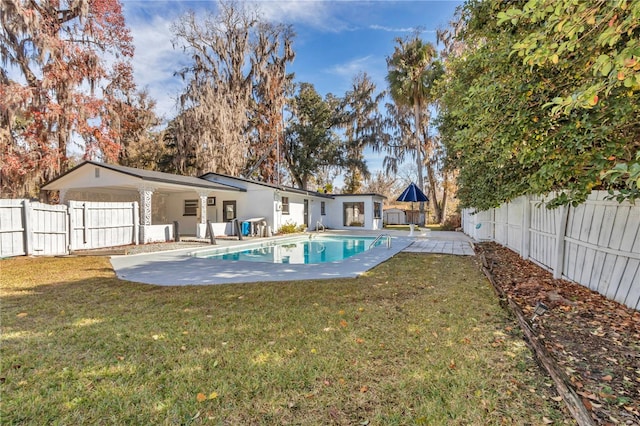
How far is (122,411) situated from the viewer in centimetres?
211

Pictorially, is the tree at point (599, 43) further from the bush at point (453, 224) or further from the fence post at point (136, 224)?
the bush at point (453, 224)

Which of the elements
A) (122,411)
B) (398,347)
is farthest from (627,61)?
(122,411)

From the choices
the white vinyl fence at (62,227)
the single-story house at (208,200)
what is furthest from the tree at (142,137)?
the white vinyl fence at (62,227)

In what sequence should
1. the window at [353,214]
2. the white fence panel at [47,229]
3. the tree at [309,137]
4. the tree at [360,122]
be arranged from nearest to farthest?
the white fence panel at [47,229]
the window at [353,214]
the tree at [309,137]
the tree at [360,122]

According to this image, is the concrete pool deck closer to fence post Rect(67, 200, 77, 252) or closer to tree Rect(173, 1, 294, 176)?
fence post Rect(67, 200, 77, 252)

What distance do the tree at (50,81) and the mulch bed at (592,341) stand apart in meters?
17.4

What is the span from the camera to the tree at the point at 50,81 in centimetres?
1257

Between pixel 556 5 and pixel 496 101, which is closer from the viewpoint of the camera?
pixel 556 5

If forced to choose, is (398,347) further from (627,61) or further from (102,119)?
(102,119)

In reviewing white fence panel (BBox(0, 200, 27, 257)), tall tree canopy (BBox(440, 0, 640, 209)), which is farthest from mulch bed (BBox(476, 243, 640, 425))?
white fence panel (BBox(0, 200, 27, 257))

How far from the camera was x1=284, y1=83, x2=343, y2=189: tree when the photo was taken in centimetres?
2539

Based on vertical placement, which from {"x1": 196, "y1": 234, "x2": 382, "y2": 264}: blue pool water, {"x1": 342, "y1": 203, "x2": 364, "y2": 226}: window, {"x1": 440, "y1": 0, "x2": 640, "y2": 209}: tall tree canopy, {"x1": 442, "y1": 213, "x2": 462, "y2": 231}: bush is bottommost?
{"x1": 196, "y1": 234, "x2": 382, "y2": 264}: blue pool water

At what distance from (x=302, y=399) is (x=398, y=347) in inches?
47.5

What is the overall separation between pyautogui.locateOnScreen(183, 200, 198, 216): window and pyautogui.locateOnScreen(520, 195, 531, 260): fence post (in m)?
14.8
